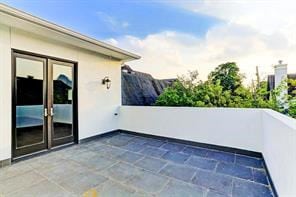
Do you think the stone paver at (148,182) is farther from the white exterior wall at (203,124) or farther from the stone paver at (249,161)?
the white exterior wall at (203,124)

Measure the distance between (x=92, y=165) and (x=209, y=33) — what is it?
6.25 m

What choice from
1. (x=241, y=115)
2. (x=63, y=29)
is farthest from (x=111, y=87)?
(x=241, y=115)

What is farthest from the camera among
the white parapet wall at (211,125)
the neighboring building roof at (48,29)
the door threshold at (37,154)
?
the white parapet wall at (211,125)

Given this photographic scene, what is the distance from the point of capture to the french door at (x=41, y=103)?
10.9ft

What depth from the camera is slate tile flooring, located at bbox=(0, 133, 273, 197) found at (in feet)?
7.23

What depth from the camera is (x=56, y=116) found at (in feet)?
13.1

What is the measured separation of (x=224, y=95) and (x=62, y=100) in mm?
5356

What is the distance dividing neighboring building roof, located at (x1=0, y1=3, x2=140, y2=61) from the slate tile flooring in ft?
8.68

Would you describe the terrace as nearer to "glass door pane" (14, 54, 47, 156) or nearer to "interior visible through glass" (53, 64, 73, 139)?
"glass door pane" (14, 54, 47, 156)

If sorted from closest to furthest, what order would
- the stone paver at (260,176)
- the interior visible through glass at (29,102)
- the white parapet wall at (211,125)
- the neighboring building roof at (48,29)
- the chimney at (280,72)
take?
the stone paver at (260,176) → the neighboring building roof at (48,29) → the interior visible through glass at (29,102) → the white parapet wall at (211,125) → the chimney at (280,72)

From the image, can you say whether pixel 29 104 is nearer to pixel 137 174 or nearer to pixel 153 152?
pixel 137 174

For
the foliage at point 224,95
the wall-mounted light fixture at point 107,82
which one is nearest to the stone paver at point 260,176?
the foliage at point 224,95

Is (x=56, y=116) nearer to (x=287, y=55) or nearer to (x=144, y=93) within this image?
(x=144, y=93)

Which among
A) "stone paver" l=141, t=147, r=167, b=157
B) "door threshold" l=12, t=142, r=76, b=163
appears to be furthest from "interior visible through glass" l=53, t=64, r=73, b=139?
"stone paver" l=141, t=147, r=167, b=157
